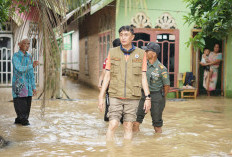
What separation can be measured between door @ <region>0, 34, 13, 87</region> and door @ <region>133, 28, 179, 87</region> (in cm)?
627

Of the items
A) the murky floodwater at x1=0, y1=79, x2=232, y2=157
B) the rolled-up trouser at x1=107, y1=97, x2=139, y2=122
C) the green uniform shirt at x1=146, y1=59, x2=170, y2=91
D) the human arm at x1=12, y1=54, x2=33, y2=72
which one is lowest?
the murky floodwater at x1=0, y1=79, x2=232, y2=157

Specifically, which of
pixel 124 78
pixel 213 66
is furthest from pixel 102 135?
pixel 213 66

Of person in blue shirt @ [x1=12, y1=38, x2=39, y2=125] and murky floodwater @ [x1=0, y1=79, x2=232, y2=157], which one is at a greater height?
person in blue shirt @ [x1=12, y1=38, x2=39, y2=125]

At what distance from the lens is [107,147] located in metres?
4.89

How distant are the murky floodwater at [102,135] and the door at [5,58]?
667 cm

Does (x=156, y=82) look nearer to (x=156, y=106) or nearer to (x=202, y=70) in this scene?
(x=156, y=106)

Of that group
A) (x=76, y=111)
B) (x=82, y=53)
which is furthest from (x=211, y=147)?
(x=82, y=53)

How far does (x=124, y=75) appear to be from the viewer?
16.0ft

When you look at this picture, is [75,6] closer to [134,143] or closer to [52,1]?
[52,1]

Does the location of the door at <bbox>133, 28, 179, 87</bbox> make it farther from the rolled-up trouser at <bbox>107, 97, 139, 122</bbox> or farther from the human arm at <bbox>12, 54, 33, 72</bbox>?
the rolled-up trouser at <bbox>107, 97, 139, 122</bbox>

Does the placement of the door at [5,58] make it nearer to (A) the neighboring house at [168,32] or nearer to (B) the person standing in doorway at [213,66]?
(A) the neighboring house at [168,32]

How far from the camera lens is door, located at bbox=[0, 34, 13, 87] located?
15.4 metres

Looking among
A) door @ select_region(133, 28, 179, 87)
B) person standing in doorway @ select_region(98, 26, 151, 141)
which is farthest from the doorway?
person standing in doorway @ select_region(98, 26, 151, 141)

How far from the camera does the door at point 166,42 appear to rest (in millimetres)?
12227
